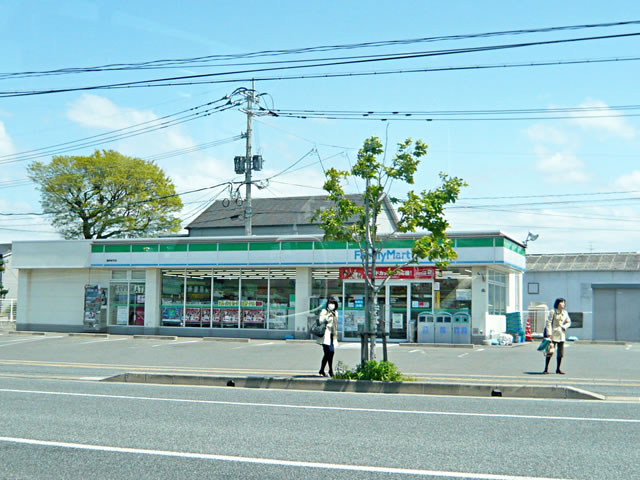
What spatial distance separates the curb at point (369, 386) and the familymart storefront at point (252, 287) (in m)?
13.6

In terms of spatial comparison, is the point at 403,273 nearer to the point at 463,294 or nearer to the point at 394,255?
the point at 394,255

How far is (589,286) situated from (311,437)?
33.2 m

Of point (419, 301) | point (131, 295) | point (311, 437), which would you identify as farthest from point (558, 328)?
point (131, 295)

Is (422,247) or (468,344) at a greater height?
(422,247)

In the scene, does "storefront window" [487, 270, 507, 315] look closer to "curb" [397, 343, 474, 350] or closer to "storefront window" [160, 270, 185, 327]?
"curb" [397, 343, 474, 350]

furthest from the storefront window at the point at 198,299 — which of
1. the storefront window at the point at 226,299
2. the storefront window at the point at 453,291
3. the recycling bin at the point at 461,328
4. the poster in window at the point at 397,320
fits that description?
the recycling bin at the point at 461,328

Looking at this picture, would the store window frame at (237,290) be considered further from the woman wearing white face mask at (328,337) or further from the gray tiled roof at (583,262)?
the gray tiled roof at (583,262)

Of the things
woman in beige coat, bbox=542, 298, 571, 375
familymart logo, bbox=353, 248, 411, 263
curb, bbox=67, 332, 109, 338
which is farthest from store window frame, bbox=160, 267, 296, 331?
woman in beige coat, bbox=542, 298, 571, 375

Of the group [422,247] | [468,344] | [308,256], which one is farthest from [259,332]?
[422,247]

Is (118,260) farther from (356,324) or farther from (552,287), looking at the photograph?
(552,287)

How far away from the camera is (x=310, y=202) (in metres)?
53.7

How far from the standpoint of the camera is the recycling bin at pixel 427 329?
2708 cm

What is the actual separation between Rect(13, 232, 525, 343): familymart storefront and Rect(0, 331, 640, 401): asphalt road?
7.92 ft

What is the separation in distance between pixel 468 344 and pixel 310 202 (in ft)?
94.9
